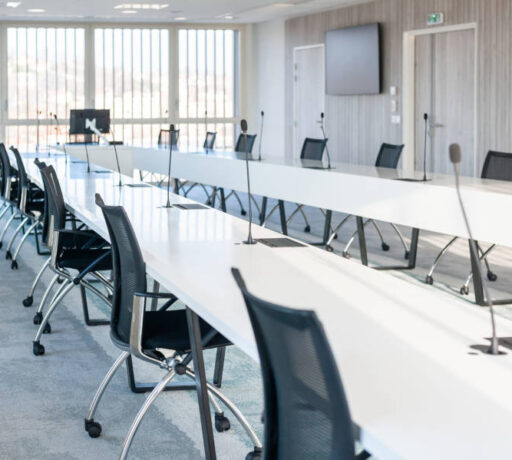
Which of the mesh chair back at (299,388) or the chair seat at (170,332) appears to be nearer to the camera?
the mesh chair back at (299,388)

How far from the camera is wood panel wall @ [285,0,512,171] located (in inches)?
389

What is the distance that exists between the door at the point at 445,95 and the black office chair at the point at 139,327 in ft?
25.4

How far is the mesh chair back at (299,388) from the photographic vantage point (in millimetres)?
1591

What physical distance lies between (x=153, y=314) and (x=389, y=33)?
9.21 metres

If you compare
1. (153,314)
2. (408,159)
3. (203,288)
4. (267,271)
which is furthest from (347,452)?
(408,159)

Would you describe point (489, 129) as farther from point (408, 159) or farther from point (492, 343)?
point (492, 343)

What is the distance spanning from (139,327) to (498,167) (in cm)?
422

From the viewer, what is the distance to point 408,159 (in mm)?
11828

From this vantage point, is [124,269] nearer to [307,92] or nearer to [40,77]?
[307,92]

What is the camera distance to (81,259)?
4.82 m

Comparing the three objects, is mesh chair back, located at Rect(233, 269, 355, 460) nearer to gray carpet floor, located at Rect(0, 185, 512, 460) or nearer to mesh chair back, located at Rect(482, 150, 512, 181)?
gray carpet floor, located at Rect(0, 185, 512, 460)

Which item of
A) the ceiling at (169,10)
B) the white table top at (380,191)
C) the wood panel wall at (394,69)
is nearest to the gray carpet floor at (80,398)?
the white table top at (380,191)

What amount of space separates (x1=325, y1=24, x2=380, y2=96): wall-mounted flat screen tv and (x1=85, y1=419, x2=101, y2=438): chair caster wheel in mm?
9368

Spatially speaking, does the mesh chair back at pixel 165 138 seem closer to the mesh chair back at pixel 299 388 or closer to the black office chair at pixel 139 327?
the black office chair at pixel 139 327
